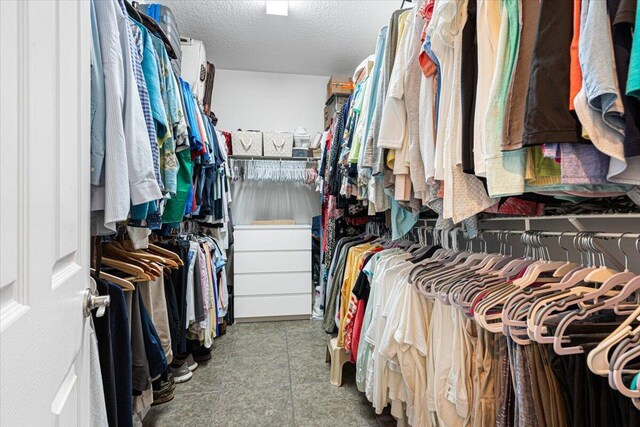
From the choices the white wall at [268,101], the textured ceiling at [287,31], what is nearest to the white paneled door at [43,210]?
the textured ceiling at [287,31]

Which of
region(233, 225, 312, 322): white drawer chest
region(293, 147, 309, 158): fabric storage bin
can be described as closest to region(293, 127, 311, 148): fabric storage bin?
region(293, 147, 309, 158): fabric storage bin

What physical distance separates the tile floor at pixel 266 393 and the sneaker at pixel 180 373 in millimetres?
40

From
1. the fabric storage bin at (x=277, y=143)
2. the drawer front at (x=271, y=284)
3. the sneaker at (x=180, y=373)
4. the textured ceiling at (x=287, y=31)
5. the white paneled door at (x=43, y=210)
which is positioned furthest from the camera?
the fabric storage bin at (x=277, y=143)

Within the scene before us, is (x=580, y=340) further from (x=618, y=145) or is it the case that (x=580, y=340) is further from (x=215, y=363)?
(x=215, y=363)

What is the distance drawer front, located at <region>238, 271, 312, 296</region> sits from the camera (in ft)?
10.4

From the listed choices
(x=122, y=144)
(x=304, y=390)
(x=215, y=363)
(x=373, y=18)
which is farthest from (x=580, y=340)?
(x=373, y=18)

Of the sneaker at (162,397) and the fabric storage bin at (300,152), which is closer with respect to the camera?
the sneaker at (162,397)

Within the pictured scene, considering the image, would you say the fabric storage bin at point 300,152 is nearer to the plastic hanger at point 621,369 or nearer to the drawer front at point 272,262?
the drawer front at point 272,262

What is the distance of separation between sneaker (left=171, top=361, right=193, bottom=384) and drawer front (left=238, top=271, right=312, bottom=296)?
40.8 inches

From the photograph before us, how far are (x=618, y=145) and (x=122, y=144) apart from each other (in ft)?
3.47

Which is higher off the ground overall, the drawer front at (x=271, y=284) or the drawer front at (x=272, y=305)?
the drawer front at (x=271, y=284)

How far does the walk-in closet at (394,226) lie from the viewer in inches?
18.6

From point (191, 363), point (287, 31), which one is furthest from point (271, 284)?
point (287, 31)

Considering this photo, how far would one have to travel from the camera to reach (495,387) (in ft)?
2.89
